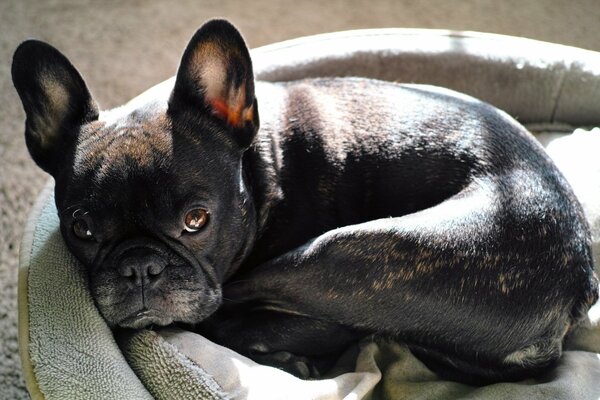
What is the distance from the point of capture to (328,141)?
2.38 meters

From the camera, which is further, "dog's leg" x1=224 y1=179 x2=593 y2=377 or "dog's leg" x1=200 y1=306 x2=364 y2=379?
"dog's leg" x1=200 y1=306 x2=364 y2=379

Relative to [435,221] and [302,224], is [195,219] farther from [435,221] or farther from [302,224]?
[435,221]

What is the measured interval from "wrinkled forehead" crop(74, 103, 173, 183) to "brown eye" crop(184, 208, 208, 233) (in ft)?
0.49

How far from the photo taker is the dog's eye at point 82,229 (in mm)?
1997

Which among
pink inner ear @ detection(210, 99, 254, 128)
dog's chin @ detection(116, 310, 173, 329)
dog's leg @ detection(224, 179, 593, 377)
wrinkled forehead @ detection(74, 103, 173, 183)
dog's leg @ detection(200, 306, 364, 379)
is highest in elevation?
pink inner ear @ detection(210, 99, 254, 128)

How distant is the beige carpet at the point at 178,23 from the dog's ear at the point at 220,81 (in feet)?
5.01

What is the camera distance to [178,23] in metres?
4.04

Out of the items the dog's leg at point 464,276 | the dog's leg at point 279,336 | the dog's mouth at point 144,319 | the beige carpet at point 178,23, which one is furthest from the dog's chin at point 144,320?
the beige carpet at point 178,23

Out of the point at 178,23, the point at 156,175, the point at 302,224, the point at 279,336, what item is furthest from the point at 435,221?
the point at 178,23

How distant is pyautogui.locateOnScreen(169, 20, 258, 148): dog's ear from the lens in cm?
206

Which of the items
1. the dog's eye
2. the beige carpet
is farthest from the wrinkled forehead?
the beige carpet

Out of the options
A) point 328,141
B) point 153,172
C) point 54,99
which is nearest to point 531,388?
point 328,141

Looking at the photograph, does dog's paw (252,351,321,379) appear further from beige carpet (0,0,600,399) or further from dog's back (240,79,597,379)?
beige carpet (0,0,600,399)

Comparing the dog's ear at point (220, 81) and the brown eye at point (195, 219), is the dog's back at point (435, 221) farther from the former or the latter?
the brown eye at point (195, 219)
